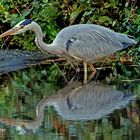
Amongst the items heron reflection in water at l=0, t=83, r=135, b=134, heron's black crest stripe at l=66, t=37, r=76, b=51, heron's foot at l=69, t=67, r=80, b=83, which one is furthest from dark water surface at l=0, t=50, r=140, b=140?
heron's black crest stripe at l=66, t=37, r=76, b=51

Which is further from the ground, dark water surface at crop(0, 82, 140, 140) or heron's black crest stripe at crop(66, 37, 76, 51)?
heron's black crest stripe at crop(66, 37, 76, 51)

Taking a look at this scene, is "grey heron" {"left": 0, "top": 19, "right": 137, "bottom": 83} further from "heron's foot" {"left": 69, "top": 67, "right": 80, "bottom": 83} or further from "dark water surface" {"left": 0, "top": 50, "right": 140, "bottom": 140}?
"dark water surface" {"left": 0, "top": 50, "right": 140, "bottom": 140}

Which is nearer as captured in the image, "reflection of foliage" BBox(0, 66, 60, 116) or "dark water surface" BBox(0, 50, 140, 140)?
"dark water surface" BBox(0, 50, 140, 140)

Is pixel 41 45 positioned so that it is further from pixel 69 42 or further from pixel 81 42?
pixel 81 42

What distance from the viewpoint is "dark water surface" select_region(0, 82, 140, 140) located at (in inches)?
271

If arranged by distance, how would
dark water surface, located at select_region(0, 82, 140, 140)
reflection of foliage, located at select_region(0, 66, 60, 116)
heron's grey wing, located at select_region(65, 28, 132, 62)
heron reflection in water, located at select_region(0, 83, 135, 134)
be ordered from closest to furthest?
1. dark water surface, located at select_region(0, 82, 140, 140)
2. heron reflection in water, located at select_region(0, 83, 135, 134)
3. reflection of foliage, located at select_region(0, 66, 60, 116)
4. heron's grey wing, located at select_region(65, 28, 132, 62)

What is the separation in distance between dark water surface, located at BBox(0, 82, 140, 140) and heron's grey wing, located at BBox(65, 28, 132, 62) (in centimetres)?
75

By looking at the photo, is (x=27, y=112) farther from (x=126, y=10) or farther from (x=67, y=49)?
(x=126, y=10)

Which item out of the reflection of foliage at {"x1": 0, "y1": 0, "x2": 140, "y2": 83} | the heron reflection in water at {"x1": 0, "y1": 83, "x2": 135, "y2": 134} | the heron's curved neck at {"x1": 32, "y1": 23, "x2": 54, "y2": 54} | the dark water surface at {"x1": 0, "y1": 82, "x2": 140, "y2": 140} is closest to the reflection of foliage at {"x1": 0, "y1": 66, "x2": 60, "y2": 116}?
the dark water surface at {"x1": 0, "y1": 82, "x2": 140, "y2": 140}

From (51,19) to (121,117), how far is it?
510 cm

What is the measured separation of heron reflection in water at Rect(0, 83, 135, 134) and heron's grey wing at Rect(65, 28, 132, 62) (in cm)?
75

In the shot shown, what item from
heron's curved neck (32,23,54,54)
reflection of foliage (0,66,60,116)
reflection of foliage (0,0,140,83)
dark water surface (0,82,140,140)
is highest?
reflection of foliage (0,0,140,83)

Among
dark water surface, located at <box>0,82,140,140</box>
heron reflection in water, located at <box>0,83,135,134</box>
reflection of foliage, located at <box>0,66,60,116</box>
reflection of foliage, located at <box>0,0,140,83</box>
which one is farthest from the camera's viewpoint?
reflection of foliage, located at <box>0,0,140,83</box>

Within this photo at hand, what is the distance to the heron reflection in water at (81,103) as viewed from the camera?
7527 mm
